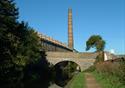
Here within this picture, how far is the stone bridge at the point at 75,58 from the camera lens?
84.2m

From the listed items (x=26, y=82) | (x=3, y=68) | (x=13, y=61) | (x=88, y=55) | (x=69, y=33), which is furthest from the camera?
(x=69, y=33)

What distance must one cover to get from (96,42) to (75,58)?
2932 cm

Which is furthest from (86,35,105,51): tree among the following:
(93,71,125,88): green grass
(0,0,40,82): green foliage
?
(93,71,125,88): green grass

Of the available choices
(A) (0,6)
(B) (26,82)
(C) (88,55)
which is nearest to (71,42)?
(C) (88,55)

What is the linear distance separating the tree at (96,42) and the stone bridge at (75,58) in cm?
2487

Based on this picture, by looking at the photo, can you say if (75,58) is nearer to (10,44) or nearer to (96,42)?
(96,42)

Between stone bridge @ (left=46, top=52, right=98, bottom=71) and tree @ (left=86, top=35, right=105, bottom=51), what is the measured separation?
979 inches

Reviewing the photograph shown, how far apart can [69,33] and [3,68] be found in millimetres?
71555

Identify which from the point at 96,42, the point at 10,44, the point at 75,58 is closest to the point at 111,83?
the point at 10,44

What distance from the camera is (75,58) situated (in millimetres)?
85938

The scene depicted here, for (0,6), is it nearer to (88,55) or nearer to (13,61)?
(13,61)

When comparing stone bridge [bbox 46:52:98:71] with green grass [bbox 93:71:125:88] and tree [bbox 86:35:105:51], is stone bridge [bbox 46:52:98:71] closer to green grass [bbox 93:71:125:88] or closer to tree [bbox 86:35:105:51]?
tree [bbox 86:35:105:51]

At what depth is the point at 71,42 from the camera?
105688mm

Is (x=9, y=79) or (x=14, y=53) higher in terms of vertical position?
(x=14, y=53)
